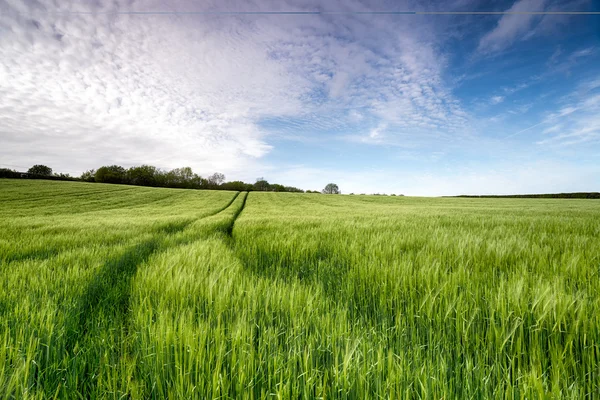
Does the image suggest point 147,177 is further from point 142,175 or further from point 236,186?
point 236,186

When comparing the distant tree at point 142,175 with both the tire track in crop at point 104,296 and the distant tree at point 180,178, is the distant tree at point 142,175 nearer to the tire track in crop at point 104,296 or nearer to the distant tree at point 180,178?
the distant tree at point 180,178

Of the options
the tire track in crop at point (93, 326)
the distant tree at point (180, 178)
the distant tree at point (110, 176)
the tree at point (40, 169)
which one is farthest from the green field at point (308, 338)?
the tree at point (40, 169)

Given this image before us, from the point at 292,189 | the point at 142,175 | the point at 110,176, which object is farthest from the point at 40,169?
the point at 292,189

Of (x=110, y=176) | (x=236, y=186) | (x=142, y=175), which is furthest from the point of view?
(x=236, y=186)

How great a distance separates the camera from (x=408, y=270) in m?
2.21

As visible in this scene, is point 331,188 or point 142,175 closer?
point 142,175

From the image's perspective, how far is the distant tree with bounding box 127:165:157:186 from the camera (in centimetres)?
9156

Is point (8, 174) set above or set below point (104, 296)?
above

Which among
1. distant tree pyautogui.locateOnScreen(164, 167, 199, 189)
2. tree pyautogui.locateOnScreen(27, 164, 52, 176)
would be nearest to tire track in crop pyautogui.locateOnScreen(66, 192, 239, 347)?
distant tree pyautogui.locateOnScreen(164, 167, 199, 189)

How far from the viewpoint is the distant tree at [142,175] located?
300 ft

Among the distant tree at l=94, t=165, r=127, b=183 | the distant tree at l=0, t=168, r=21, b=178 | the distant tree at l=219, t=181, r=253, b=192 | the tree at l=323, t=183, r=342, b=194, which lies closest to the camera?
the distant tree at l=0, t=168, r=21, b=178

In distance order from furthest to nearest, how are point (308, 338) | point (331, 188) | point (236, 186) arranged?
point (331, 188)
point (236, 186)
point (308, 338)

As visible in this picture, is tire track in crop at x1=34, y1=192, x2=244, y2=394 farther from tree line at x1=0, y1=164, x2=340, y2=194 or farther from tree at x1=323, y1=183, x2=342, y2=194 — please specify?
tree at x1=323, y1=183, x2=342, y2=194

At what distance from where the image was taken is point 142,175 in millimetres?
95688
